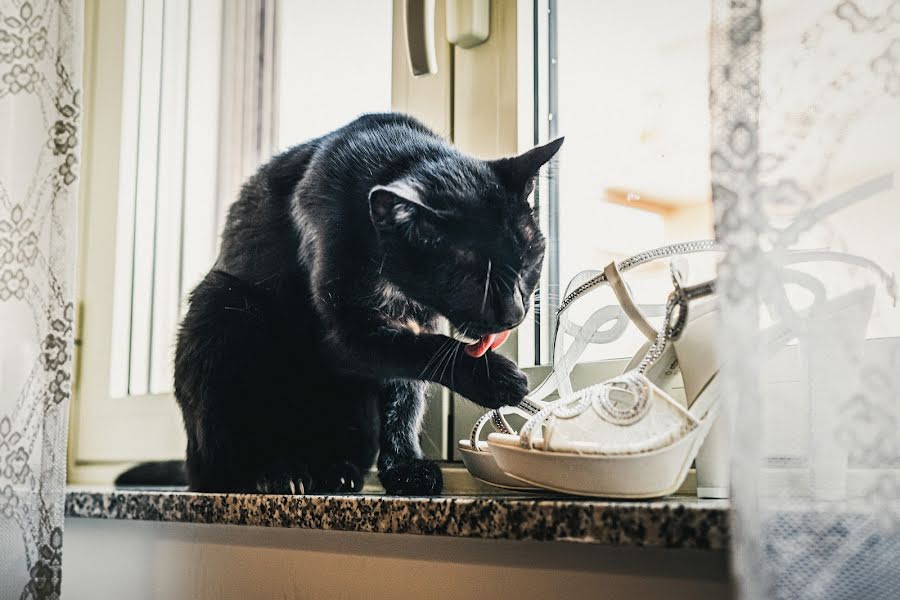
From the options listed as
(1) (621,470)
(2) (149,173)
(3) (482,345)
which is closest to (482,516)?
(1) (621,470)

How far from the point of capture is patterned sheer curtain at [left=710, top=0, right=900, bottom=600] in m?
0.48

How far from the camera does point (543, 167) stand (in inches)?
40.6

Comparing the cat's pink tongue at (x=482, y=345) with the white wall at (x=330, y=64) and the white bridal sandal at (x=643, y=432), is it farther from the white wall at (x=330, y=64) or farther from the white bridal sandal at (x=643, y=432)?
the white wall at (x=330, y=64)

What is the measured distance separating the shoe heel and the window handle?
59cm

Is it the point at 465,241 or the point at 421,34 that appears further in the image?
the point at 421,34

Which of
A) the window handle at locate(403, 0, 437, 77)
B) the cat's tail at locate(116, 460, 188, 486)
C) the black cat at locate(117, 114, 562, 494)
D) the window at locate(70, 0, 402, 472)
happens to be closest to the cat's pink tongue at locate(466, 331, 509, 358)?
the black cat at locate(117, 114, 562, 494)

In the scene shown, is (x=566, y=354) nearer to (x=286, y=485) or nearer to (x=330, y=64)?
(x=286, y=485)

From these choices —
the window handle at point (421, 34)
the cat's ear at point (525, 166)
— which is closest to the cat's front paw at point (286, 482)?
the cat's ear at point (525, 166)

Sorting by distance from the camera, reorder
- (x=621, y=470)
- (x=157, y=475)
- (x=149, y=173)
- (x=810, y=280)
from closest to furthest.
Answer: (x=810, y=280) → (x=621, y=470) → (x=157, y=475) → (x=149, y=173)

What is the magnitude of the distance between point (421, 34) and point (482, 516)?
64 cm

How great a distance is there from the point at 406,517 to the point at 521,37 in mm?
664

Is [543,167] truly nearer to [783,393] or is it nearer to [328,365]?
[328,365]

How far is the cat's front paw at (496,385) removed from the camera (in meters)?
0.85

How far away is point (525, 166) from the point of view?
95 centimetres
